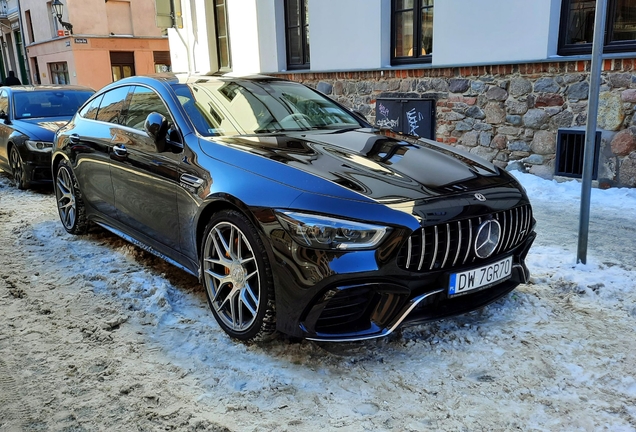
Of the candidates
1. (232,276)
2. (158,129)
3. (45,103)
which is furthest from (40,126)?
(232,276)

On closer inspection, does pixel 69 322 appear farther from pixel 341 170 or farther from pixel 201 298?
pixel 341 170

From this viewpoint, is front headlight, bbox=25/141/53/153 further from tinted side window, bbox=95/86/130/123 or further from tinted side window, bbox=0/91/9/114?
tinted side window, bbox=95/86/130/123

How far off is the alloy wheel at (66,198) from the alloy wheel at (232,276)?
2.66 metres

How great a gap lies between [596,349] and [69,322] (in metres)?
3.15

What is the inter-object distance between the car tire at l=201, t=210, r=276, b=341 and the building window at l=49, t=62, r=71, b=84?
2719 cm

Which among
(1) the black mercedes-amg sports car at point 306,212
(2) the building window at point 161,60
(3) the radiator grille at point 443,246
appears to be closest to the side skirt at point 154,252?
(1) the black mercedes-amg sports car at point 306,212

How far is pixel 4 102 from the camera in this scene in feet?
28.1

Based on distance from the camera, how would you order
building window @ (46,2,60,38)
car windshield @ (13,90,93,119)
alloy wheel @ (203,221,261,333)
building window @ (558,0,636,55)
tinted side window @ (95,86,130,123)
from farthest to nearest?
building window @ (46,2,60,38)
car windshield @ (13,90,93,119)
building window @ (558,0,636,55)
tinted side window @ (95,86,130,123)
alloy wheel @ (203,221,261,333)

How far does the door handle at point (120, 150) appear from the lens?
4130 millimetres

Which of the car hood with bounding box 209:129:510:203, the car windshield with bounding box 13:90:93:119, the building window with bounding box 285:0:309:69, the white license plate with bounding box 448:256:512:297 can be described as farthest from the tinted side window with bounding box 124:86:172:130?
the building window with bounding box 285:0:309:69

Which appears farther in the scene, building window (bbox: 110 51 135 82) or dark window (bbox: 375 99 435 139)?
building window (bbox: 110 51 135 82)

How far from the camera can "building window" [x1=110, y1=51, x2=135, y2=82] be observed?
2673 cm

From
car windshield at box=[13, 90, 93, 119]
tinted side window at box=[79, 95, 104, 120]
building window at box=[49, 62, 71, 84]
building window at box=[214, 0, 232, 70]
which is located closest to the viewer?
tinted side window at box=[79, 95, 104, 120]

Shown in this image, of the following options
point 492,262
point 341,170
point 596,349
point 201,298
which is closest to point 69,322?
point 201,298
